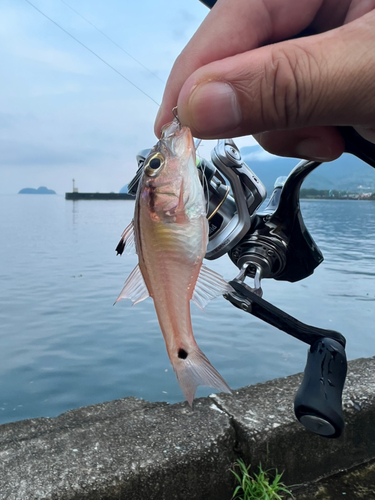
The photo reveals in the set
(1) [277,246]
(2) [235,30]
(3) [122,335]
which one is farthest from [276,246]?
(3) [122,335]

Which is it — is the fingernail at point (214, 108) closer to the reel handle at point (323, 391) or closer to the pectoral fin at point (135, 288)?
the pectoral fin at point (135, 288)

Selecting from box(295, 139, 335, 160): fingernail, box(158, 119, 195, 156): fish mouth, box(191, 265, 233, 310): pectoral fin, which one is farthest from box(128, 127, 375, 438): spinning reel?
box(191, 265, 233, 310): pectoral fin

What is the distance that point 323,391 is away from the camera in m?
1.62

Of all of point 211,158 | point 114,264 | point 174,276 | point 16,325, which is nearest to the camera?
point 174,276

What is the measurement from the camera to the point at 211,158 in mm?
2041

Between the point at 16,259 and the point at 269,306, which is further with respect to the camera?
the point at 16,259

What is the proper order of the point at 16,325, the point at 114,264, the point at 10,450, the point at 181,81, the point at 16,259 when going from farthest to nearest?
the point at 16,259, the point at 114,264, the point at 16,325, the point at 10,450, the point at 181,81

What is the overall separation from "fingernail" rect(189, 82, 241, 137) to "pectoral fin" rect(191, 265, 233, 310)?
18.8 inches

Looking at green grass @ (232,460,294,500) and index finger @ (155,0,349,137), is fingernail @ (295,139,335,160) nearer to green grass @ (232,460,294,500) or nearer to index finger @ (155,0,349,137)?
index finger @ (155,0,349,137)

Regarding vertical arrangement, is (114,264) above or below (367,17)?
below

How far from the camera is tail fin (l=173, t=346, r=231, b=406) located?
1149 millimetres

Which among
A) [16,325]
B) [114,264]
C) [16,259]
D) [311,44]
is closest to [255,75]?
[311,44]

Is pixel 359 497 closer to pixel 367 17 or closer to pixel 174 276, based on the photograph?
pixel 174 276

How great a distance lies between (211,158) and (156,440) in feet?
5.34
